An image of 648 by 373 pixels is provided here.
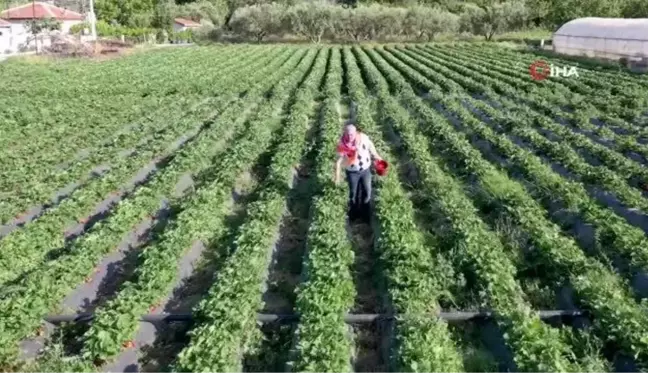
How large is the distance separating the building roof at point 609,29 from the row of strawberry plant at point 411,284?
31930mm

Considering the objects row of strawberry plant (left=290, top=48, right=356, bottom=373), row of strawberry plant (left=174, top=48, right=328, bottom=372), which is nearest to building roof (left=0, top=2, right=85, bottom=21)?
row of strawberry plant (left=174, top=48, right=328, bottom=372)

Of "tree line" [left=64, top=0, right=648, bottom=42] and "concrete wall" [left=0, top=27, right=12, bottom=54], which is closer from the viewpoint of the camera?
"concrete wall" [left=0, top=27, right=12, bottom=54]

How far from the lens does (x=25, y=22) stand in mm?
67125

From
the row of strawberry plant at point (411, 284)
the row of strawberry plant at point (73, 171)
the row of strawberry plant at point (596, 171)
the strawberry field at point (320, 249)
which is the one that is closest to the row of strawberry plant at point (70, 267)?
the strawberry field at point (320, 249)

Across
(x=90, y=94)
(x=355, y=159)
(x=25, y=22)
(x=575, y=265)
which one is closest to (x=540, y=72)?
(x=90, y=94)

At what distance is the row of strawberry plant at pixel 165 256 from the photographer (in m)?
Answer: 6.80

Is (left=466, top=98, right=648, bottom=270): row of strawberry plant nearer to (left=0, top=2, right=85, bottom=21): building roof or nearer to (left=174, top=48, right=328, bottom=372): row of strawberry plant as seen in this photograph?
(left=174, top=48, right=328, bottom=372): row of strawberry plant

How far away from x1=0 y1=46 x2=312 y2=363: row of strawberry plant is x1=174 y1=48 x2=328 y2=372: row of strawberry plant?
6.07 feet

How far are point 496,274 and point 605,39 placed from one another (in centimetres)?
3907

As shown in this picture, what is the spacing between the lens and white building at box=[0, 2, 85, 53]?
59.7 m

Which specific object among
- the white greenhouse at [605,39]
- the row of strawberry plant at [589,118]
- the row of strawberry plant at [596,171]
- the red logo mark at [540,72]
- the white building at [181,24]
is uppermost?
the white building at [181,24]

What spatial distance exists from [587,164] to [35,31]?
56310 millimetres

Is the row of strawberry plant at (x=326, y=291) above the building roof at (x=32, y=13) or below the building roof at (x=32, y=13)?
below

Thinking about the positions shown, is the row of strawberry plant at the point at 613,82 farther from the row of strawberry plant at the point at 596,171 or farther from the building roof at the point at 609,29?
the row of strawberry plant at the point at 596,171
